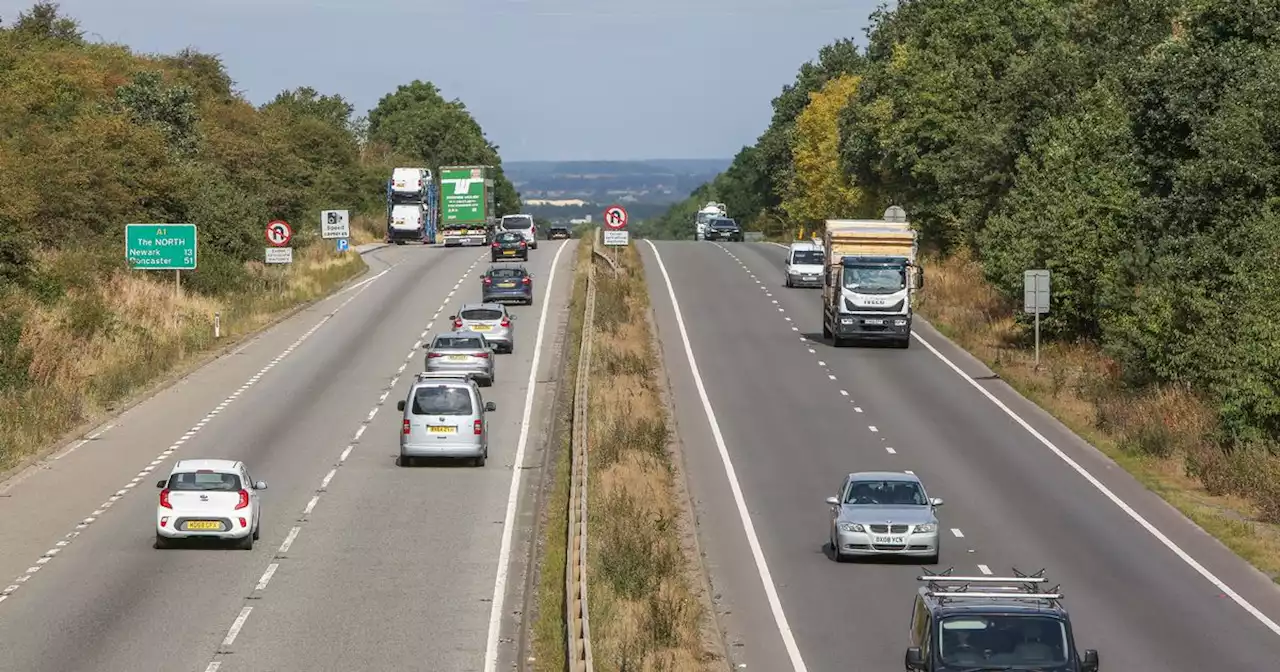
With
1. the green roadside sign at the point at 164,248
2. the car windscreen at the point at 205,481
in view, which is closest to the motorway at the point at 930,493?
the car windscreen at the point at 205,481

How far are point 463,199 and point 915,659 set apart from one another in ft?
288

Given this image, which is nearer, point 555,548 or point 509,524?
point 555,548

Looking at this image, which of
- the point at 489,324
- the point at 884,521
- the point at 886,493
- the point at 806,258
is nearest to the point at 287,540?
the point at 884,521

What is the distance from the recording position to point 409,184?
10650cm

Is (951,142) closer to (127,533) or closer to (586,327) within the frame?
(586,327)

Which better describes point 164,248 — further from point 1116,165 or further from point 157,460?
point 1116,165

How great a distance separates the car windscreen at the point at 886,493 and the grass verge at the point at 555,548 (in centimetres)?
504

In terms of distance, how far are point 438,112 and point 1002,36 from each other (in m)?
104

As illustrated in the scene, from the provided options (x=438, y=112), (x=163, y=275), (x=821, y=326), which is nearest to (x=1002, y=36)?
(x=821, y=326)

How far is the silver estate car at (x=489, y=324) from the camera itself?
58156mm

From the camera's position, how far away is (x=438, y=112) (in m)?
187

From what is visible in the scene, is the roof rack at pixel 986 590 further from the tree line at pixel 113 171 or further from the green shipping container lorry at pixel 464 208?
the green shipping container lorry at pixel 464 208

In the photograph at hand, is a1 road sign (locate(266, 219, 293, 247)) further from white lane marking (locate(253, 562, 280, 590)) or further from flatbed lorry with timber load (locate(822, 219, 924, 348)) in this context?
white lane marking (locate(253, 562, 280, 590))

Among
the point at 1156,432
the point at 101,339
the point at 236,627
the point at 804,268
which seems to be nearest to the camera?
the point at 236,627
